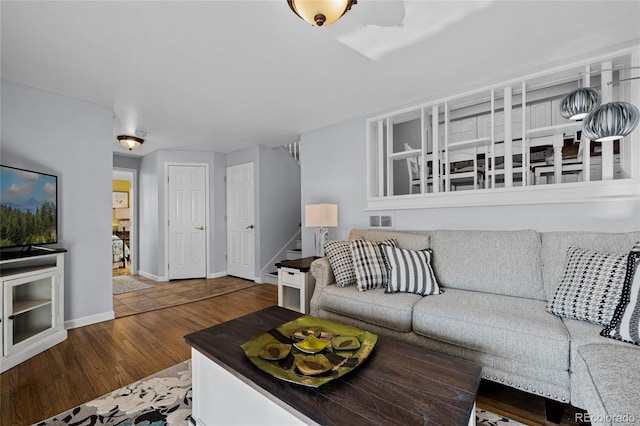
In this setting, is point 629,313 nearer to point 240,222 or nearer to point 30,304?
point 30,304

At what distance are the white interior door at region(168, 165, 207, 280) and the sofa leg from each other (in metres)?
5.11

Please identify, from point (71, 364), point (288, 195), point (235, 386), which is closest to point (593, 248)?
point (235, 386)

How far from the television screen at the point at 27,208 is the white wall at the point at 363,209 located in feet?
9.10

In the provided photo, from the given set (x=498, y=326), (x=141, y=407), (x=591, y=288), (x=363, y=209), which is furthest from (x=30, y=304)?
(x=591, y=288)

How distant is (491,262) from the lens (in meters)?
2.25

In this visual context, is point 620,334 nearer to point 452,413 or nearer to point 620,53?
point 452,413

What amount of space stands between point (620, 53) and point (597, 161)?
0.83m

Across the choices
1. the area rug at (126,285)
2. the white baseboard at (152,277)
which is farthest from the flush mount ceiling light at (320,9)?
the white baseboard at (152,277)

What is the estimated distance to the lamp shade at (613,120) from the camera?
1.50m

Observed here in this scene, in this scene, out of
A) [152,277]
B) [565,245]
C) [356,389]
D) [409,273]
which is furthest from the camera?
[152,277]

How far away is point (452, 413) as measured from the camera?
3.06ft

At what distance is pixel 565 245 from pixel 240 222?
4.62 m

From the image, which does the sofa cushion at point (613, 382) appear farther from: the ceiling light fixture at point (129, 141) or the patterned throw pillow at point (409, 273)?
the ceiling light fixture at point (129, 141)

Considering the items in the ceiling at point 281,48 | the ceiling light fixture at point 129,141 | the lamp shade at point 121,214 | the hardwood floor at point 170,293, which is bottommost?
the hardwood floor at point 170,293
